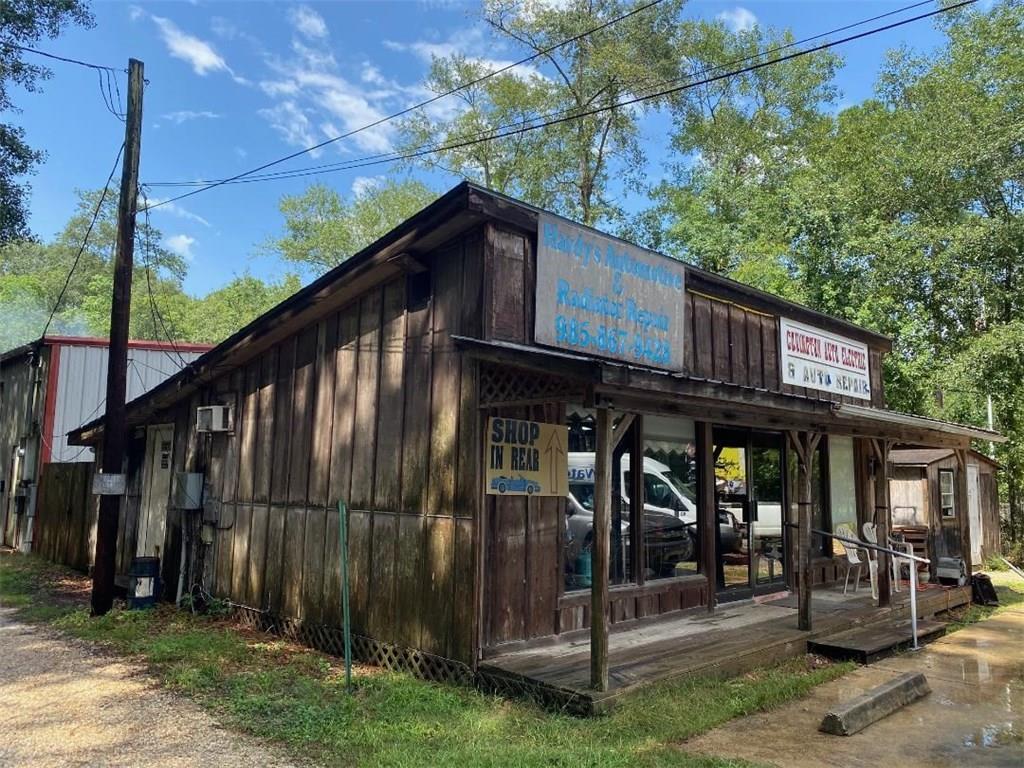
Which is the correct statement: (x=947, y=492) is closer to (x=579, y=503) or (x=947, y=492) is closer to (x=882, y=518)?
(x=882, y=518)

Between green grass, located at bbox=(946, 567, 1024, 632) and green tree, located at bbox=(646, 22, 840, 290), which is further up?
green tree, located at bbox=(646, 22, 840, 290)

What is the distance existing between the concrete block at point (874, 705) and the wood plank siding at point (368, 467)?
267cm

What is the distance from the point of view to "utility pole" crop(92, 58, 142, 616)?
857 centimetres

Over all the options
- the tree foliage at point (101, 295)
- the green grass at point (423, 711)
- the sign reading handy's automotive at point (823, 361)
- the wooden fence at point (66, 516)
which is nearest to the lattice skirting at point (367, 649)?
the green grass at point (423, 711)

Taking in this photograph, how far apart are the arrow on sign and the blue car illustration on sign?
0.21 m

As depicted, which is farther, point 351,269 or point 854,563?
point 854,563

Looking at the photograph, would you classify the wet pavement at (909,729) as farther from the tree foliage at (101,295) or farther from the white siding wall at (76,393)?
the tree foliage at (101,295)

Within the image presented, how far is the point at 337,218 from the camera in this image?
32188 mm

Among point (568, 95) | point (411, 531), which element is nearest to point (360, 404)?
point (411, 531)

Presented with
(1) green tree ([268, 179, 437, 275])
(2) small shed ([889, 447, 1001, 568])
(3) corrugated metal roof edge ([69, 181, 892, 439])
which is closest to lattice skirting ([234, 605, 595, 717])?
(3) corrugated metal roof edge ([69, 181, 892, 439])

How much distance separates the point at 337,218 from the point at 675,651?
29294mm

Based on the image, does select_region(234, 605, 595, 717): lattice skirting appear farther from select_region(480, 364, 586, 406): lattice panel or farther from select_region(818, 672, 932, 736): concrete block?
select_region(480, 364, 586, 406): lattice panel

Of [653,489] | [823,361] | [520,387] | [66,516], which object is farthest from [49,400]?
[823,361]

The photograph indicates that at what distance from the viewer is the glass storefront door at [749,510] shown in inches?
356
